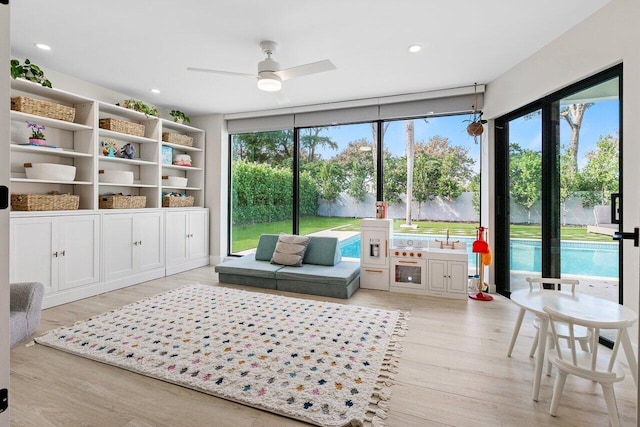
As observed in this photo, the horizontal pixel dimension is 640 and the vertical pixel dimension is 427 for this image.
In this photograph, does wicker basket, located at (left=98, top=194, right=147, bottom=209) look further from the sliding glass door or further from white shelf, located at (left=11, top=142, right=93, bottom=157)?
the sliding glass door

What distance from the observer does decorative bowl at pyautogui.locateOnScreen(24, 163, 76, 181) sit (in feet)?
11.0

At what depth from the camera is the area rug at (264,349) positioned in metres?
1.84

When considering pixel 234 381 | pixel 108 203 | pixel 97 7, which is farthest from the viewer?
pixel 108 203

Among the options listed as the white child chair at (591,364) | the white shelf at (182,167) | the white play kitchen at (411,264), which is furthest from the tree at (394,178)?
the white shelf at (182,167)

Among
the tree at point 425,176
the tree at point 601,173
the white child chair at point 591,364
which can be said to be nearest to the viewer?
the white child chair at point 591,364

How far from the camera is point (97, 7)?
8.02ft

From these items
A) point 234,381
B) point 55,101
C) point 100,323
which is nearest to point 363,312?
point 234,381

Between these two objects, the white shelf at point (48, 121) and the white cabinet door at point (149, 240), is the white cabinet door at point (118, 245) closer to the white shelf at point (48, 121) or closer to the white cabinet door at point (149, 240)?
the white cabinet door at point (149, 240)

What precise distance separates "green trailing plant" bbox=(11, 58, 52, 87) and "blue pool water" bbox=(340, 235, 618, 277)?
5.64 metres

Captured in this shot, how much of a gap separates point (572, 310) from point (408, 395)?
1.08 metres

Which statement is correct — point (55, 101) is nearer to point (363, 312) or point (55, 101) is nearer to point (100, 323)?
point (100, 323)

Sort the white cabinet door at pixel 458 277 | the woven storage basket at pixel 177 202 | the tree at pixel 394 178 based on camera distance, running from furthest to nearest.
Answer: the woven storage basket at pixel 177 202
the tree at pixel 394 178
the white cabinet door at pixel 458 277

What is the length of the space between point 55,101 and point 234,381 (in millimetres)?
4038

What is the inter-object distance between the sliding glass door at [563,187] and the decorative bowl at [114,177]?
501 cm
